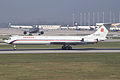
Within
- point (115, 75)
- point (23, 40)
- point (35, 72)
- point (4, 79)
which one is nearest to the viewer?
point (4, 79)

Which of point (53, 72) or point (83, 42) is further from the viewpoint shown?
point (83, 42)

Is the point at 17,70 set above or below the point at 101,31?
below

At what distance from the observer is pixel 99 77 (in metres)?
20.7

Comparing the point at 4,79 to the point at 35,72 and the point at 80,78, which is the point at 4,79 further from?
the point at 80,78

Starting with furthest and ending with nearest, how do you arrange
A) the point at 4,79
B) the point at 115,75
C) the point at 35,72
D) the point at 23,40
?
the point at 23,40 → the point at 35,72 → the point at 115,75 → the point at 4,79

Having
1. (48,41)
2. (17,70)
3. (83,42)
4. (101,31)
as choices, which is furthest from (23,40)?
(17,70)

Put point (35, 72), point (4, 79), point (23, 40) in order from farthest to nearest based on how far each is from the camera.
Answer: point (23, 40) → point (35, 72) → point (4, 79)

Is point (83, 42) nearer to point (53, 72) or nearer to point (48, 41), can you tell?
point (48, 41)

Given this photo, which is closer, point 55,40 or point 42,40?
point 42,40

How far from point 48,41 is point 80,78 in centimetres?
2622

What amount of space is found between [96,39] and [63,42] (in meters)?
6.61

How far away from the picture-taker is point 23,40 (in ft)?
150

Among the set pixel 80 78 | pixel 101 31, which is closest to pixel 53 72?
pixel 80 78

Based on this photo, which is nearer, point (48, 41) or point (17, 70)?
point (17, 70)
